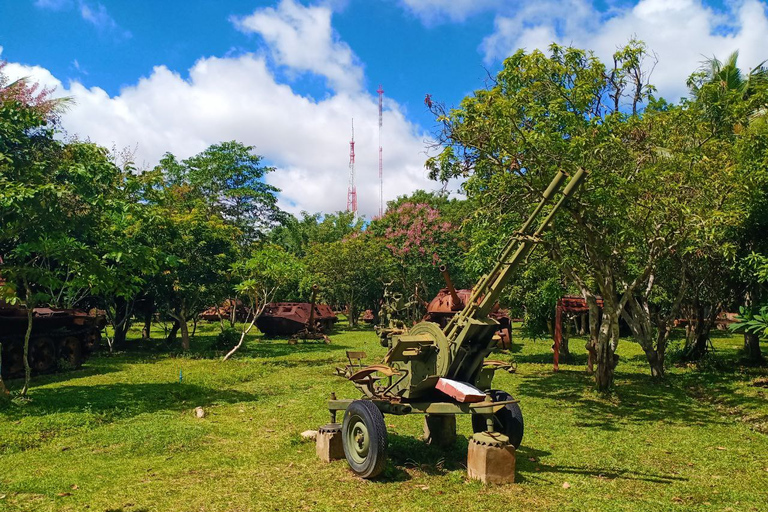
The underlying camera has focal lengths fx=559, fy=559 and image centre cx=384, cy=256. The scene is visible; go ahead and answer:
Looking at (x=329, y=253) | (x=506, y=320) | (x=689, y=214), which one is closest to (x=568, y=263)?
(x=689, y=214)

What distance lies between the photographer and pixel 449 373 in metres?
7.08

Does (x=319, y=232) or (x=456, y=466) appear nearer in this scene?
(x=456, y=466)

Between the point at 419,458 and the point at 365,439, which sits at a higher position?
the point at 365,439

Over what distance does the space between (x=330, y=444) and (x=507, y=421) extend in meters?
2.31

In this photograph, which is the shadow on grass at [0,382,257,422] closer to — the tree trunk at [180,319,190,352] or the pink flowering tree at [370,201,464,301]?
the tree trunk at [180,319,190,352]

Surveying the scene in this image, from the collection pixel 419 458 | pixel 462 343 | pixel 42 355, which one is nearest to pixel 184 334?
pixel 42 355

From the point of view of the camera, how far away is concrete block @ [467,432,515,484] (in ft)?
20.6

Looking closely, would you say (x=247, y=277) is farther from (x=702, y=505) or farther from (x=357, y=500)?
(x=702, y=505)

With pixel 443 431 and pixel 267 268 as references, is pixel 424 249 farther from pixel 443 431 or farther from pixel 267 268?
pixel 443 431

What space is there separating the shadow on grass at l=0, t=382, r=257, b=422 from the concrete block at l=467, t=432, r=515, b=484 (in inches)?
270

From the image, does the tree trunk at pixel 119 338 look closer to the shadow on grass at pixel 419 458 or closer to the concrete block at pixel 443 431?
the shadow on grass at pixel 419 458

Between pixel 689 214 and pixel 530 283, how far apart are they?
7.24 metres

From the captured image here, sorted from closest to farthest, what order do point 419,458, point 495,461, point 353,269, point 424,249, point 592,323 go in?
point 495,461 → point 419,458 → point 592,323 → point 424,249 → point 353,269

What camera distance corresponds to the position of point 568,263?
12.2 m
